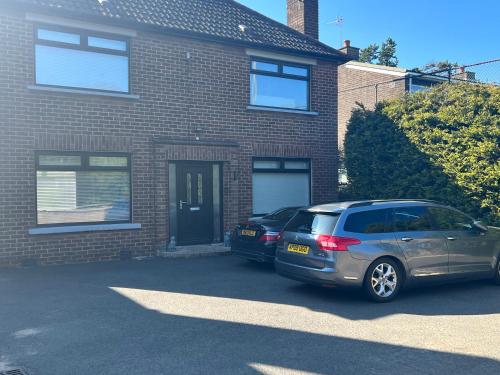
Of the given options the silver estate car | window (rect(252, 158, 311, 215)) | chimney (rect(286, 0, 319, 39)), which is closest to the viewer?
the silver estate car

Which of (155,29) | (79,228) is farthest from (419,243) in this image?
(155,29)

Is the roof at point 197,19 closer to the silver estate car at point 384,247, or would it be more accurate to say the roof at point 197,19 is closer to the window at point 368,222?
the silver estate car at point 384,247

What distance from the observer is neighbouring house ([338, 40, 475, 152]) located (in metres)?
20.2

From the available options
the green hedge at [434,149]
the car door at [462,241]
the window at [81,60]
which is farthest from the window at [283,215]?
the window at [81,60]

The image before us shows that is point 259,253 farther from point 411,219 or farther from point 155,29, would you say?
point 155,29

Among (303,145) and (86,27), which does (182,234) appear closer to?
(303,145)

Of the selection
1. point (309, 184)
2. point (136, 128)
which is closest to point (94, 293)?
point (136, 128)

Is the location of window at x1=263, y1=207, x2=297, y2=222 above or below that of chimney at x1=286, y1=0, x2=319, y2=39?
below

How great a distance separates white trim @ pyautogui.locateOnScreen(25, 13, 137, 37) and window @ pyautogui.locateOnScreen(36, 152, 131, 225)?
294cm

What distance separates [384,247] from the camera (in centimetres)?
700

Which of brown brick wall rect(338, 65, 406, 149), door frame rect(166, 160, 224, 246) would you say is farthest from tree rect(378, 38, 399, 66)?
door frame rect(166, 160, 224, 246)

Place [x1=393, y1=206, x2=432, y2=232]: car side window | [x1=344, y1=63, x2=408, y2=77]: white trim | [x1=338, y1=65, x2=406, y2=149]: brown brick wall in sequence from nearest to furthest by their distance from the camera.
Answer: [x1=393, y1=206, x2=432, y2=232]: car side window → [x1=344, y1=63, x2=408, y2=77]: white trim → [x1=338, y1=65, x2=406, y2=149]: brown brick wall

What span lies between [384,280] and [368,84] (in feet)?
57.4

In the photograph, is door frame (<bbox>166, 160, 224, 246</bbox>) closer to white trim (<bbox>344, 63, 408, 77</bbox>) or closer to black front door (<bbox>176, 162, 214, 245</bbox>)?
black front door (<bbox>176, 162, 214, 245</bbox>)
